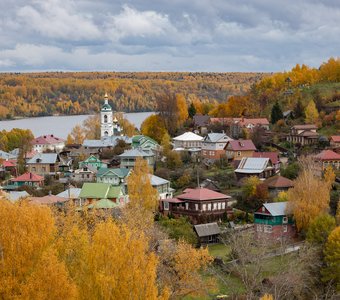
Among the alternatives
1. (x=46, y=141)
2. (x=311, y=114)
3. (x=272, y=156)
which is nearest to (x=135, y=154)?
(x=272, y=156)

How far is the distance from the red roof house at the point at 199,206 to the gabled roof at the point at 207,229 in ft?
7.49

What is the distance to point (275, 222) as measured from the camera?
31.8 metres

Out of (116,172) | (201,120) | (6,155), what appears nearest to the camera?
(116,172)

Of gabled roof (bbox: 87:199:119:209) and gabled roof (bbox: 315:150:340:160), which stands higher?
gabled roof (bbox: 315:150:340:160)

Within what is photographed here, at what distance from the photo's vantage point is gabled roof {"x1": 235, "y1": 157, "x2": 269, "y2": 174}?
42219 millimetres

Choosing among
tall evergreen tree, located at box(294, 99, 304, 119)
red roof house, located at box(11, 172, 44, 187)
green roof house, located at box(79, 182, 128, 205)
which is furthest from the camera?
tall evergreen tree, located at box(294, 99, 304, 119)

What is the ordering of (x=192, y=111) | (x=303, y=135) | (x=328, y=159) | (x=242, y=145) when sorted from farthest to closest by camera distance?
(x=192, y=111), (x=303, y=135), (x=242, y=145), (x=328, y=159)

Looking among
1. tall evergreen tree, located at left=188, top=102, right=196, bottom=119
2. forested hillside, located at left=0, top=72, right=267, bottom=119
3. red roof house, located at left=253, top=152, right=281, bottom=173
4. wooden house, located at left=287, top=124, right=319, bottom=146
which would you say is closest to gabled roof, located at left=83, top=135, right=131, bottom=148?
tall evergreen tree, located at left=188, top=102, right=196, bottom=119

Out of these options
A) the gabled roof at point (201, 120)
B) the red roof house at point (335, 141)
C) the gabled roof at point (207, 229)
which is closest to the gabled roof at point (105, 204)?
the gabled roof at point (207, 229)

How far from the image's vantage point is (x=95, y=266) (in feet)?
49.3

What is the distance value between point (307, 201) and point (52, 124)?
303 feet

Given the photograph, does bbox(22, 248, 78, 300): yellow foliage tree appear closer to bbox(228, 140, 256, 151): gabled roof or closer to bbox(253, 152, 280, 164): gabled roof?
bbox(253, 152, 280, 164): gabled roof

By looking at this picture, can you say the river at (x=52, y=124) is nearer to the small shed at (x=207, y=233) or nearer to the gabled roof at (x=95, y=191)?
the gabled roof at (x=95, y=191)

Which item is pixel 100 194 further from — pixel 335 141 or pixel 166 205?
pixel 335 141
